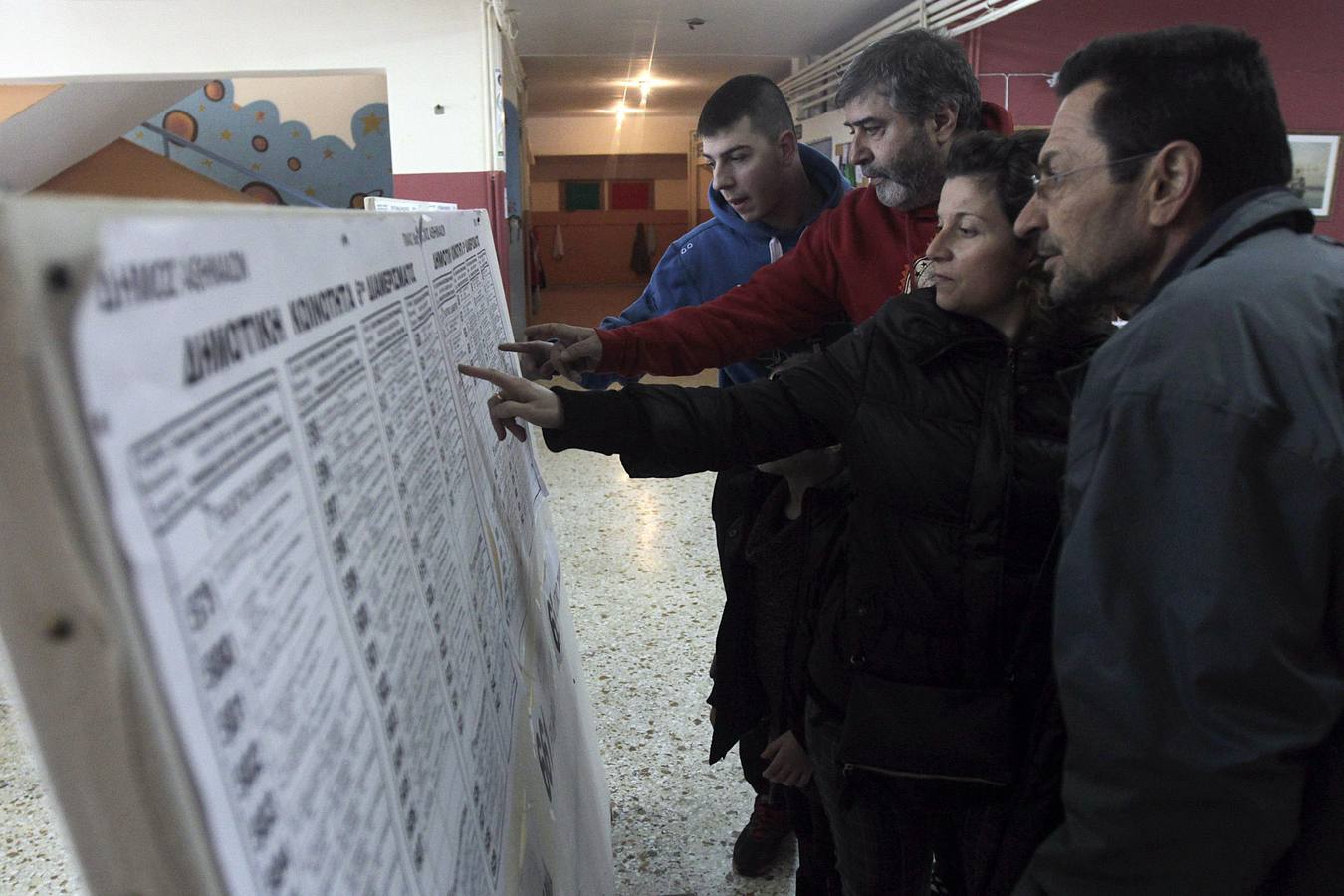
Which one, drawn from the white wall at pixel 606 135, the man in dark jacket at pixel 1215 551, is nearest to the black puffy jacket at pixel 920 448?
the man in dark jacket at pixel 1215 551

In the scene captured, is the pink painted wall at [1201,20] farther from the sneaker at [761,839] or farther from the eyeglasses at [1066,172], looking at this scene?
the eyeglasses at [1066,172]

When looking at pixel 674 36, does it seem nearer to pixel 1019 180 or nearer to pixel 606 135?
pixel 1019 180

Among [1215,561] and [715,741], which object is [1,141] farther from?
[1215,561]

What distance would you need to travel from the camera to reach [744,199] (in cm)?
190

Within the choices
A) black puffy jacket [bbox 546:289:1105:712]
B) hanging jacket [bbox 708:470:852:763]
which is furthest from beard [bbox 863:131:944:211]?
hanging jacket [bbox 708:470:852:763]

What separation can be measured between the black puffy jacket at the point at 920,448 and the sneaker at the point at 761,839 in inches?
34.9

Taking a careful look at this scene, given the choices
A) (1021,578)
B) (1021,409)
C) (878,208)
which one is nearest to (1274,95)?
(1021,409)

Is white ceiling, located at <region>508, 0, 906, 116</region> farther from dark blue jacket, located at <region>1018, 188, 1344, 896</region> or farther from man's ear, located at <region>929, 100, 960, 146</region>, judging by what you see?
dark blue jacket, located at <region>1018, 188, 1344, 896</region>

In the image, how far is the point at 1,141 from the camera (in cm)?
570

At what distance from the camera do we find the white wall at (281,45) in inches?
193

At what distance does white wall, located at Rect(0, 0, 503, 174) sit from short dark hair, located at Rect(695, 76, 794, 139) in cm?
367

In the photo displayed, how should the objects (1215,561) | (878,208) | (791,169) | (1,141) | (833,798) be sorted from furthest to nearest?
(1,141), (791,169), (878,208), (833,798), (1215,561)

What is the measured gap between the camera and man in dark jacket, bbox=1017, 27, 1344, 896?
664mm

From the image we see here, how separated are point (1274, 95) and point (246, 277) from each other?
92 cm
